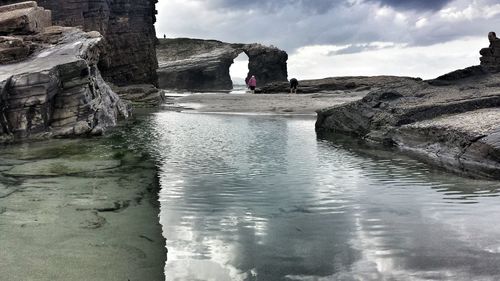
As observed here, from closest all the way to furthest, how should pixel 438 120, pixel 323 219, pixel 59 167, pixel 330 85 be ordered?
pixel 323 219, pixel 59 167, pixel 438 120, pixel 330 85

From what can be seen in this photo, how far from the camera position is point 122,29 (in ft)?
170

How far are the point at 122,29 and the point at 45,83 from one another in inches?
Answer: 1453

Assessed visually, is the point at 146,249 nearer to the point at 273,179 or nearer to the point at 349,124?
the point at 273,179

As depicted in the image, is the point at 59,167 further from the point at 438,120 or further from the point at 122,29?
the point at 122,29

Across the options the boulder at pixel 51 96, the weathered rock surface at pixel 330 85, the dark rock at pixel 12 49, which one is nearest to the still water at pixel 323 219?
the boulder at pixel 51 96

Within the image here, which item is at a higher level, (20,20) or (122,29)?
(122,29)

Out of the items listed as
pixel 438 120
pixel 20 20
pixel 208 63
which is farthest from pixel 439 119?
pixel 208 63

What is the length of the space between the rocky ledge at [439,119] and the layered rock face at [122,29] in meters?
32.3

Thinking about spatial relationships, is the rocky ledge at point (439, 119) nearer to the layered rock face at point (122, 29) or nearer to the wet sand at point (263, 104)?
the wet sand at point (263, 104)

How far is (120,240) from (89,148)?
29.6 feet

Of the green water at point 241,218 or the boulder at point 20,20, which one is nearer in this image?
the green water at point 241,218

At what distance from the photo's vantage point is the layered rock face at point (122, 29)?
45375 mm

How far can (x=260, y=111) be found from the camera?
31.9 meters

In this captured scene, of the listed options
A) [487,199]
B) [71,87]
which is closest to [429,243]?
[487,199]
